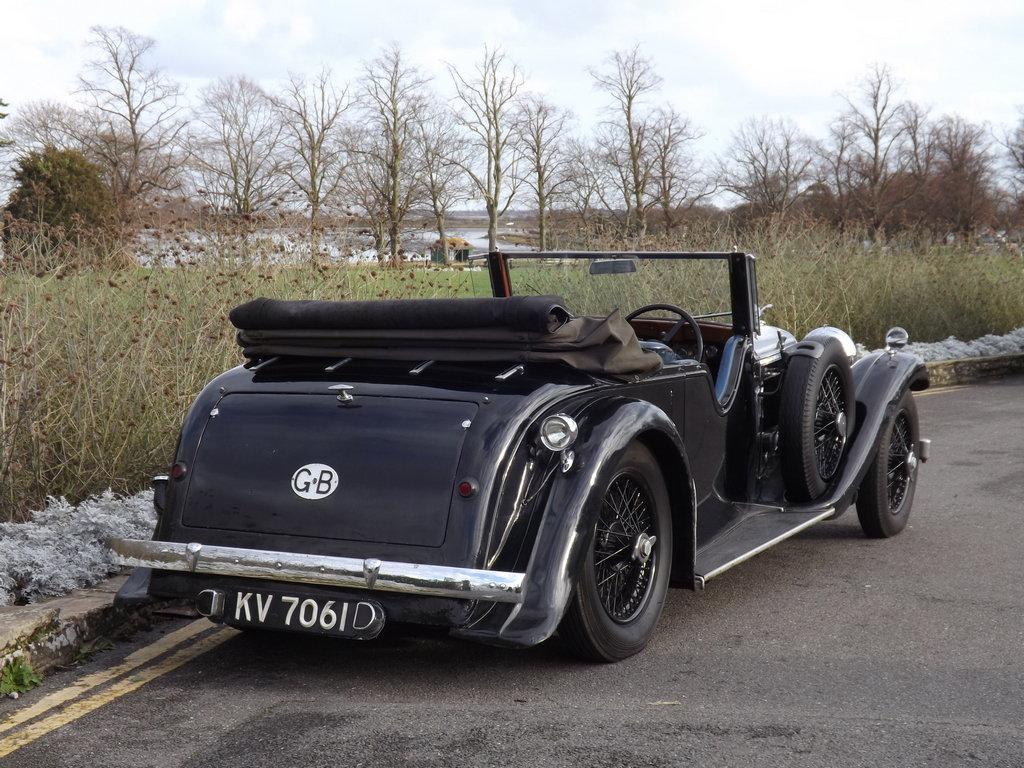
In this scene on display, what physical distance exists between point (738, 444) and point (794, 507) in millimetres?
430

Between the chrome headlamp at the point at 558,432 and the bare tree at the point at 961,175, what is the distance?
55891mm

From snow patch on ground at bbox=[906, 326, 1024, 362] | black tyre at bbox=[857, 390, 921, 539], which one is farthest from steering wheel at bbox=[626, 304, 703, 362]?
snow patch on ground at bbox=[906, 326, 1024, 362]

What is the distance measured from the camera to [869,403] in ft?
20.1

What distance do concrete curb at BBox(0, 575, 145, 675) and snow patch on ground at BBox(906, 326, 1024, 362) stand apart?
38.1 ft

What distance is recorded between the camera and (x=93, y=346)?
697 cm

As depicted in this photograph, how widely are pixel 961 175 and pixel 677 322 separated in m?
57.5

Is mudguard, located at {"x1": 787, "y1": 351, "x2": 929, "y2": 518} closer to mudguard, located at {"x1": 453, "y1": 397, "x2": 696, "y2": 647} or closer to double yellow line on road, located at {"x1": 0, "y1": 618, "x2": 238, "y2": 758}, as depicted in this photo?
mudguard, located at {"x1": 453, "y1": 397, "x2": 696, "y2": 647}

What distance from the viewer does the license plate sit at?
3.71 metres

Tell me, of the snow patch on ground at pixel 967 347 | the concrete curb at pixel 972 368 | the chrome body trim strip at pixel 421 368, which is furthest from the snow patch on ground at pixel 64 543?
the snow patch on ground at pixel 967 347

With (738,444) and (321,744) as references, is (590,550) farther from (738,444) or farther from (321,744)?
(738,444)

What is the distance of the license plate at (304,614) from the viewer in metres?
3.71

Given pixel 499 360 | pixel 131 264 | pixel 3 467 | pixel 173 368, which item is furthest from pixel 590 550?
pixel 131 264

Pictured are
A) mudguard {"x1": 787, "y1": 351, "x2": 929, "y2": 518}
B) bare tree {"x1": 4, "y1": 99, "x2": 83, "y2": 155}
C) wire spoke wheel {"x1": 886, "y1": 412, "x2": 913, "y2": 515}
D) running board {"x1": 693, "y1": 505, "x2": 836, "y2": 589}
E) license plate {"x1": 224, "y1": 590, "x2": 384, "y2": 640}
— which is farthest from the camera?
bare tree {"x1": 4, "y1": 99, "x2": 83, "y2": 155}

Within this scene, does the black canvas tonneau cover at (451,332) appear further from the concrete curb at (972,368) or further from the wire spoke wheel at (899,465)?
the concrete curb at (972,368)
